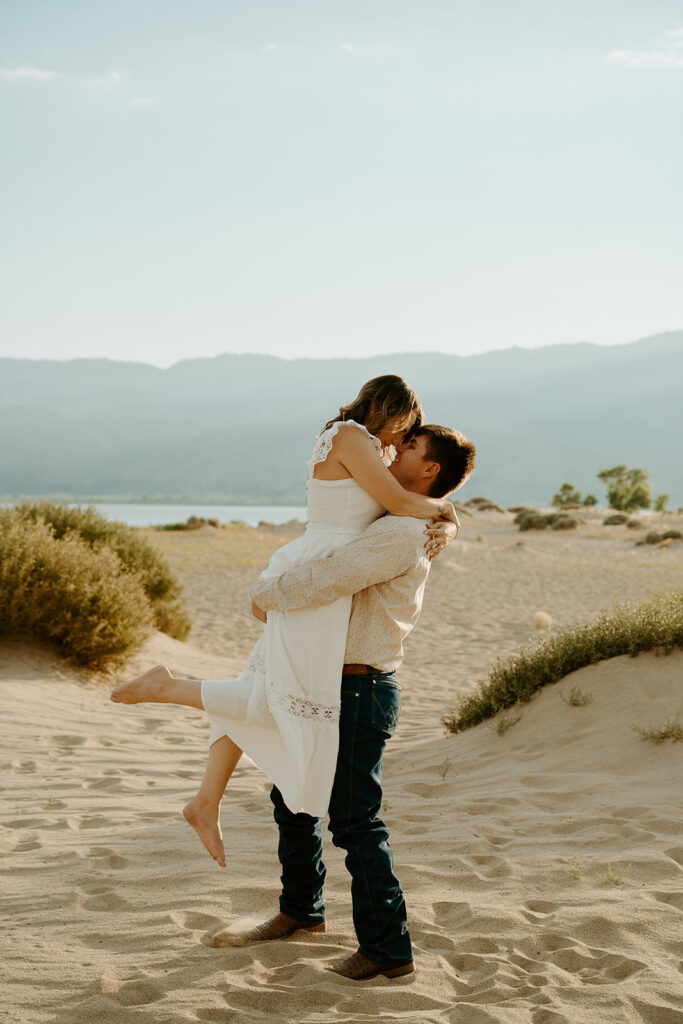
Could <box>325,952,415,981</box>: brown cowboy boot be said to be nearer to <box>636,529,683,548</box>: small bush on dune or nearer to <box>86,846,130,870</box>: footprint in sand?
<box>86,846,130,870</box>: footprint in sand

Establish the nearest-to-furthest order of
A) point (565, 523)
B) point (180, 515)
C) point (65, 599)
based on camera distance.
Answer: point (65, 599) → point (565, 523) → point (180, 515)

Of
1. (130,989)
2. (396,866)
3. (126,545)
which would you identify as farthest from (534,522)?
(130,989)

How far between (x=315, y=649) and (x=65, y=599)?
6321 millimetres

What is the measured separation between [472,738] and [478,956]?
3382 millimetres

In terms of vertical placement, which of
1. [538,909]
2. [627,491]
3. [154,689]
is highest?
[154,689]

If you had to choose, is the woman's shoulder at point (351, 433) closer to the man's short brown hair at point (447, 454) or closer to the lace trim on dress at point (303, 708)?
the man's short brown hair at point (447, 454)

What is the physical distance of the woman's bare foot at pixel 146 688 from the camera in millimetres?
3322

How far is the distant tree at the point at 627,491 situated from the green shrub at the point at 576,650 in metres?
62.0

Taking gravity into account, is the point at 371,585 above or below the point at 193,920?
above

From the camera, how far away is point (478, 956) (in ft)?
10.7

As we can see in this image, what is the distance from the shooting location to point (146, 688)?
3.33 m

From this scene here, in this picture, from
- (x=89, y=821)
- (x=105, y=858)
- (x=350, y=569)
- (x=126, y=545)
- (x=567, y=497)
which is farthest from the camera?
(x=567, y=497)

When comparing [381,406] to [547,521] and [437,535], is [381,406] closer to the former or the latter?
[437,535]

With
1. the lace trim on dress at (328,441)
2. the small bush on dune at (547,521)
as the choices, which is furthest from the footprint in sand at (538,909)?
the small bush on dune at (547,521)
